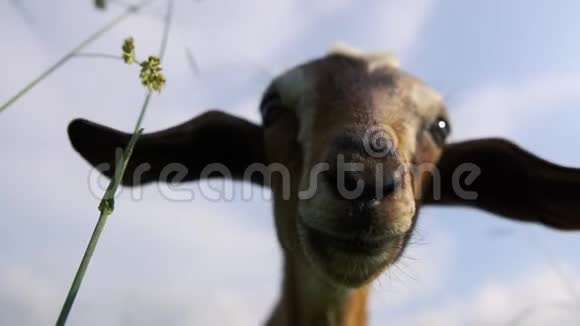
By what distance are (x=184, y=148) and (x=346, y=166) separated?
259 centimetres

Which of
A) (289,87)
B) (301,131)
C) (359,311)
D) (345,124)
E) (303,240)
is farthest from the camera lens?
(359,311)

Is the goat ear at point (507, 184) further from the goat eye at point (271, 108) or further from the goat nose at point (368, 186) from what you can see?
the goat nose at point (368, 186)

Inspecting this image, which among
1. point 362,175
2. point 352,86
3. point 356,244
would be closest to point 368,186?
point 362,175

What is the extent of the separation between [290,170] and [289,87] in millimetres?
593

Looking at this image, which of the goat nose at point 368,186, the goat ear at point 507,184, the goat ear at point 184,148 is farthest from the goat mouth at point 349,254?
the goat ear at point 184,148

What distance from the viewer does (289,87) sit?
456 cm

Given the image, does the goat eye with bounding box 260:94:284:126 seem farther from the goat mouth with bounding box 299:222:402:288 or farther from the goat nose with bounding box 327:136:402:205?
the goat nose with bounding box 327:136:402:205

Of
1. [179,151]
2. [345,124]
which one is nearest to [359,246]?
[345,124]

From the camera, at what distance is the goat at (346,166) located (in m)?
2.89

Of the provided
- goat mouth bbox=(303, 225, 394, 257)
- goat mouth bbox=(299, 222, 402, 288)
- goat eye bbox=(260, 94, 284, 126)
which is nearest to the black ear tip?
goat eye bbox=(260, 94, 284, 126)

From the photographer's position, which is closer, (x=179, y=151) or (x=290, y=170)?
(x=290, y=170)

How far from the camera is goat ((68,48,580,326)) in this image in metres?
2.89

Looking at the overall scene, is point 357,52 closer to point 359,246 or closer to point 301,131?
point 301,131

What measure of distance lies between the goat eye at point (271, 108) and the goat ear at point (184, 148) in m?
0.44
